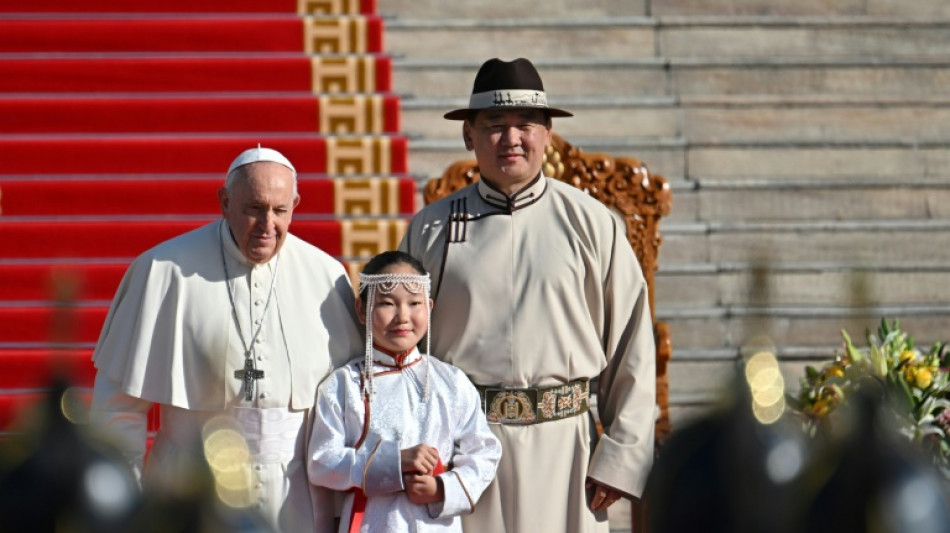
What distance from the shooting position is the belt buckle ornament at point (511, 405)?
3615 mm

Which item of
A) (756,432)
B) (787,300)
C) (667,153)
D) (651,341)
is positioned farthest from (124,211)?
(756,432)

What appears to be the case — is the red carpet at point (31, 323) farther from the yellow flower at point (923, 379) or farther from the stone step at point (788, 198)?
the yellow flower at point (923, 379)

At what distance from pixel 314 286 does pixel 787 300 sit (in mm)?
4113

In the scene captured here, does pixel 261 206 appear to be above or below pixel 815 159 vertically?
below

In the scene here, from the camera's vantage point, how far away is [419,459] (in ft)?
10.6

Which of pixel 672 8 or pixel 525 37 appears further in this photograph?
pixel 672 8

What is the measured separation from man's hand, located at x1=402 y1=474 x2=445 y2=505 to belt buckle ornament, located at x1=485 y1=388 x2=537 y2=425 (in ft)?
1.32

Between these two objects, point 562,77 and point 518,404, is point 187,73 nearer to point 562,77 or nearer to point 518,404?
point 562,77

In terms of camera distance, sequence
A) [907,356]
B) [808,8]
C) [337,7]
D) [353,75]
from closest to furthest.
→ [907,356], [353,75], [808,8], [337,7]

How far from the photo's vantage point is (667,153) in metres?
7.35

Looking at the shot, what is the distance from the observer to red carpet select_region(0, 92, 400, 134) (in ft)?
23.9

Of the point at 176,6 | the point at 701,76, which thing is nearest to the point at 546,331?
the point at 701,76

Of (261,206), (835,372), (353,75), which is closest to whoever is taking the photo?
(261,206)

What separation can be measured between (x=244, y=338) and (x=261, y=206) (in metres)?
0.36
